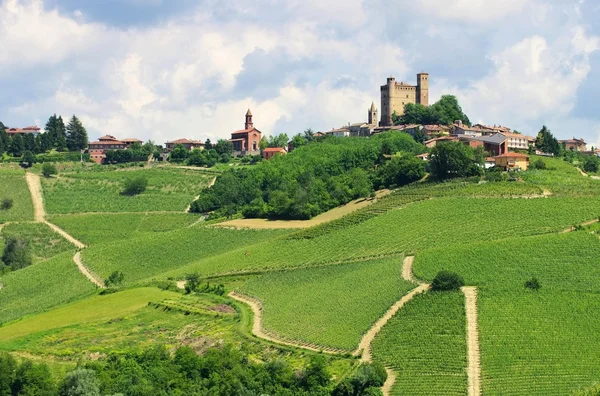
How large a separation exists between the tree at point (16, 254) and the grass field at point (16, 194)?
12.1 m

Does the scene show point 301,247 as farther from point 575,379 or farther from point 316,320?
point 575,379

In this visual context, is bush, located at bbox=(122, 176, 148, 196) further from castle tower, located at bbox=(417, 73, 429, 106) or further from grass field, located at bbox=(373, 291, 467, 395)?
grass field, located at bbox=(373, 291, 467, 395)

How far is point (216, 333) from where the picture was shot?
57375mm

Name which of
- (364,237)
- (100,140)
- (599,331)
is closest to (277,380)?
(599,331)

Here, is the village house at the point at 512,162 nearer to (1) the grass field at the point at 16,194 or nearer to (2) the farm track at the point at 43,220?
(2) the farm track at the point at 43,220

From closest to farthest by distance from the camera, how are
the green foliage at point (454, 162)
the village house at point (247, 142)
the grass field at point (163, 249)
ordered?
the grass field at point (163, 249) → the green foliage at point (454, 162) → the village house at point (247, 142)

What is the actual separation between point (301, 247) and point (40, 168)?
57.8 m

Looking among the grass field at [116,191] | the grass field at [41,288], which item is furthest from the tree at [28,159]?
the grass field at [41,288]

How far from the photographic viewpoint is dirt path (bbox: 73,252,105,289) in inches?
3027

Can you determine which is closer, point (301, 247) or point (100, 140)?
point (301, 247)

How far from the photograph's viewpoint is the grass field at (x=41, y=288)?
70562 millimetres

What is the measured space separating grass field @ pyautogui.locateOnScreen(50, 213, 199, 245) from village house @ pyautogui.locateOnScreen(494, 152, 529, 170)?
110 feet

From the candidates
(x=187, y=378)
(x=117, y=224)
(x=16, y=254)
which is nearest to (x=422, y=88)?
(x=117, y=224)

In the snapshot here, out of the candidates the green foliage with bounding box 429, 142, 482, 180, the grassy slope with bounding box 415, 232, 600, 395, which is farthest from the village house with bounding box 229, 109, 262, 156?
the grassy slope with bounding box 415, 232, 600, 395
